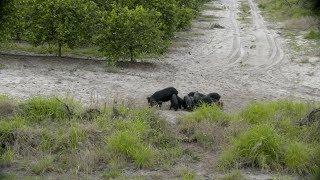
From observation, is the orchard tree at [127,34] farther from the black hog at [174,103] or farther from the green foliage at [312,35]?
the green foliage at [312,35]

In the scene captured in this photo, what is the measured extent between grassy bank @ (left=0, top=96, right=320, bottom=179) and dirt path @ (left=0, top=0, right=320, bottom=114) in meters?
1.90

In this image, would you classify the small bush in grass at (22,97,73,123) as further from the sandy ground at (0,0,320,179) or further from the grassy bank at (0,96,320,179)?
the sandy ground at (0,0,320,179)

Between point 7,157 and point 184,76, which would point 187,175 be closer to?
point 7,157

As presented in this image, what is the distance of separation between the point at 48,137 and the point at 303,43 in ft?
50.9

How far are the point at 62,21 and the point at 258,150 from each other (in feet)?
30.6

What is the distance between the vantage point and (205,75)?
13.9 meters

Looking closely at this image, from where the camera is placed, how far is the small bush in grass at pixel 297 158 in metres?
6.22

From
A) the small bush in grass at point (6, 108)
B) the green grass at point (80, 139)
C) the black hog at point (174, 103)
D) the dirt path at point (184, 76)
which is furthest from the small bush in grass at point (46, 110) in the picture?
the black hog at point (174, 103)

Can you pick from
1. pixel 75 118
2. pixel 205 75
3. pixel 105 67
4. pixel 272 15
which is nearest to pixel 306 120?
pixel 75 118

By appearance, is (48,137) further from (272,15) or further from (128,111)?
(272,15)

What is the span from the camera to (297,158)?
6320 millimetres

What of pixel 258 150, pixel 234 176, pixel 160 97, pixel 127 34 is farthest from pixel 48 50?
pixel 234 176

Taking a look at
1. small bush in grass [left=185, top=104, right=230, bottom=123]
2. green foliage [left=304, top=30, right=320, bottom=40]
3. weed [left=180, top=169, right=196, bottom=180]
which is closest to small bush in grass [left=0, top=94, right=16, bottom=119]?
small bush in grass [left=185, top=104, right=230, bottom=123]

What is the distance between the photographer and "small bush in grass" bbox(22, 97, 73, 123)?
727 centimetres
